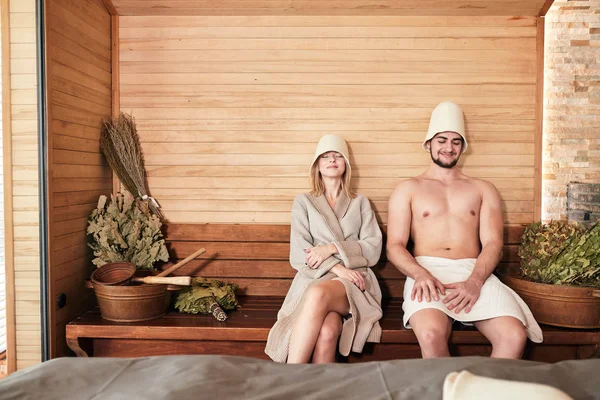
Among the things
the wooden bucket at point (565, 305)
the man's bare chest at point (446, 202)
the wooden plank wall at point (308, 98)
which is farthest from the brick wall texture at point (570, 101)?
the wooden bucket at point (565, 305)

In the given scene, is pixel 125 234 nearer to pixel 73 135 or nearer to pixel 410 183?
pixel 73 135

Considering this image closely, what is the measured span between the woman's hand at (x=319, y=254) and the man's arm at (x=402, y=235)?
0.32m

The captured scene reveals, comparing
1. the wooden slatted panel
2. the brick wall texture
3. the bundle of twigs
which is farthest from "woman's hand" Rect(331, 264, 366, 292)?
the brick wall texture

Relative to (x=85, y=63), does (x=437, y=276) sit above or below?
below

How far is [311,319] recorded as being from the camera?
246 cm

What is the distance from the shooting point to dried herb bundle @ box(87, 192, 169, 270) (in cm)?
295

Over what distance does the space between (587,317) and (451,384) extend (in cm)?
187

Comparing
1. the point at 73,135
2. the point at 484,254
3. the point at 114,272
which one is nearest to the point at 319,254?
the point at 484,254

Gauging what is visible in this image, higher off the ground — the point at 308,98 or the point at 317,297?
the point at 308,98

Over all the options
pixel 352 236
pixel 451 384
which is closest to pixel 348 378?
pixel 451 384

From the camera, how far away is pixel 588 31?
10.4 ft

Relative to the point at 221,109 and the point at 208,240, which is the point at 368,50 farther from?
the point at 208,240

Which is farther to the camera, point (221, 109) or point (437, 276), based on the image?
point (221, 109)

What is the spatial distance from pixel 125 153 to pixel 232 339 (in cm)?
132
